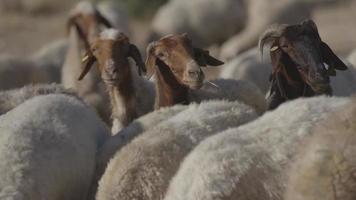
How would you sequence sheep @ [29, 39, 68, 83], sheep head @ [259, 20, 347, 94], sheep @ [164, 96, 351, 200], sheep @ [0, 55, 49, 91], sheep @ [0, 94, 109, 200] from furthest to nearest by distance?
sheep @ [29, 39, 68, 83] < sheep @ [0, 55, 49, 91] < sheep head @ [259, 20, 347, 94] < sheep @ [0, 94, 109, 200] < sheep @ [164, 96, 351, 200]

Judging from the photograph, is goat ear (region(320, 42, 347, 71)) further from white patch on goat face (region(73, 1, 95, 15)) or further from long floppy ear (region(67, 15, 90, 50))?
white patch on goat face (region(73, 1, 95, 15))

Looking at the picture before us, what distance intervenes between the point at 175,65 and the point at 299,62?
0.80 metres

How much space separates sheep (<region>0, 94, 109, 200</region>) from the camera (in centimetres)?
495

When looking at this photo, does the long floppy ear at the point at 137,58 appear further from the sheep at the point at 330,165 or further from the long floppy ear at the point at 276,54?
the sheep at the point at 330,165

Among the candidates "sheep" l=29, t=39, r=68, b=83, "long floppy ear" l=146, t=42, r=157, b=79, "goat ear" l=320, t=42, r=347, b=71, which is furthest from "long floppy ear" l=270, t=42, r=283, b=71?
"sheep" l=29, t=39, r=68, b=83

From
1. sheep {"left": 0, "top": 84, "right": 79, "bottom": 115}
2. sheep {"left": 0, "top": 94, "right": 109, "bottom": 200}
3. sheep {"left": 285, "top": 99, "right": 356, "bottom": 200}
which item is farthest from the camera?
sheep {"left": 0, "top": 84, "right": 79, "bottom": 115}

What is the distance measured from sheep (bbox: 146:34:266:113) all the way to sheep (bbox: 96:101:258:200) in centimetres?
81

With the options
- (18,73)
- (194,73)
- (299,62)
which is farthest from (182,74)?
(18,73)

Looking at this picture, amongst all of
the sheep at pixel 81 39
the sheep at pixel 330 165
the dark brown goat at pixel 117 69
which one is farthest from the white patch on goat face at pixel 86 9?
the sheep at pixel 330 165

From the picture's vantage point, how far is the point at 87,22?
9.48m

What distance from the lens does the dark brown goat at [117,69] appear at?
682 cm

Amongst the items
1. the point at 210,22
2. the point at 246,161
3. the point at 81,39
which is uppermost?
the point at 246,161

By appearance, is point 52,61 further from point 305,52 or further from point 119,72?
point 305,52

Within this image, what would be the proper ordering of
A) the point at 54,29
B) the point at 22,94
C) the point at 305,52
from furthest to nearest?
the point at 54,29
the point at 22,94
the point at 305,52
